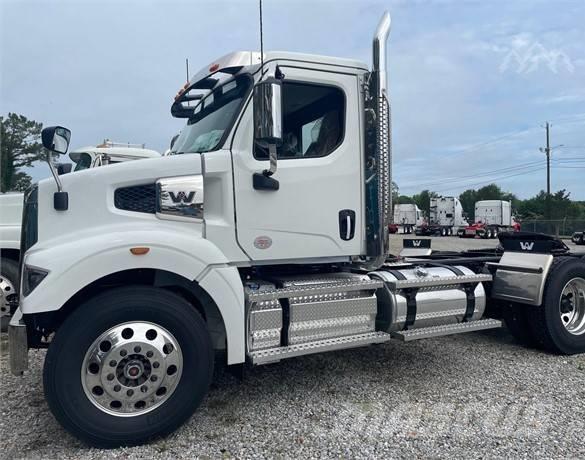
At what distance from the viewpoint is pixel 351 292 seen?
4.19 meters

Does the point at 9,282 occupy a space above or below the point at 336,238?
below

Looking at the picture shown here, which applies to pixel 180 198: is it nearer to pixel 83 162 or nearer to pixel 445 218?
pixel 83 162

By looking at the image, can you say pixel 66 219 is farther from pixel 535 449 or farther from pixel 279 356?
pixel 535 449

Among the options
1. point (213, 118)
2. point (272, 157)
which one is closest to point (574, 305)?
point (272, 157)

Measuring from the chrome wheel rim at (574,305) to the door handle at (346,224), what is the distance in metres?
2.98

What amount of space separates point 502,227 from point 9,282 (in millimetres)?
37952

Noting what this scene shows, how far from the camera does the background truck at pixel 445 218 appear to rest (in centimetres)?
3962

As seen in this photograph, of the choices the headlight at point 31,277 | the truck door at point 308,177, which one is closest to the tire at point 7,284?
the headlight at point 31,277

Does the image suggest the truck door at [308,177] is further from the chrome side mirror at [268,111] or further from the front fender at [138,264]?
the chrome side mirror at [268,111]

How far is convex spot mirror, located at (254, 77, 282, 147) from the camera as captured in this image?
10.8 feet

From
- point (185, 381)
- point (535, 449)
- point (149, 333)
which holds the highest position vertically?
point (149, 333)

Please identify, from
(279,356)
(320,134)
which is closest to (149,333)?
(279,356)

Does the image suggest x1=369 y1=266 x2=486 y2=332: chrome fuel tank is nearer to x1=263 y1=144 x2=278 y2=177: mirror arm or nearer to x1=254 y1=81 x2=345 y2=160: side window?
x1=254 y1=81 x2=345 y2=160: side window

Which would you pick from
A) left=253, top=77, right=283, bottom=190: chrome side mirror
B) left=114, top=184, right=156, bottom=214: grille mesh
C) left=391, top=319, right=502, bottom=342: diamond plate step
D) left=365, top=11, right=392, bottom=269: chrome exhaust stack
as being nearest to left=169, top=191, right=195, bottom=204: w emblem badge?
left=114, top=184, right=156, bottom=214: grille mesh
